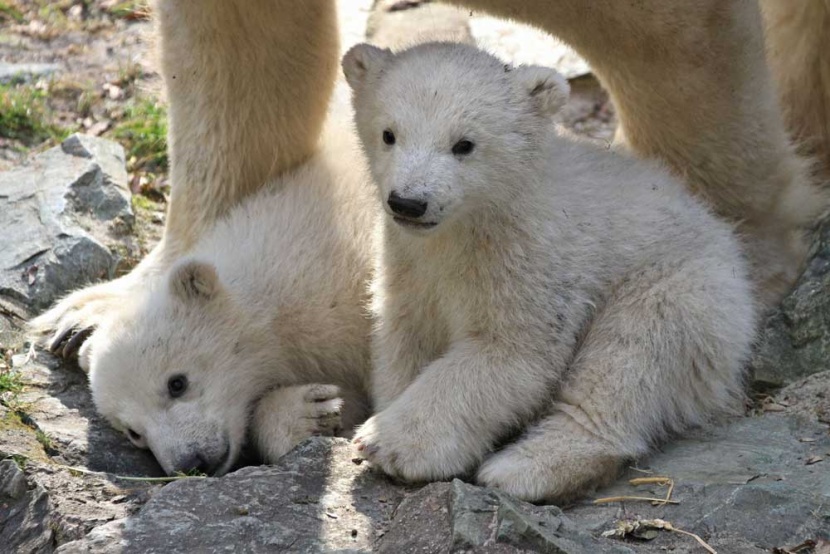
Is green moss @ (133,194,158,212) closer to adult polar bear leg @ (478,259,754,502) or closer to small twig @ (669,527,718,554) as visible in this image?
adult polar bear leg @ (478,259,754,502)

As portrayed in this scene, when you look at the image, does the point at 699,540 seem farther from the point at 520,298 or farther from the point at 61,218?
the point at 61,218

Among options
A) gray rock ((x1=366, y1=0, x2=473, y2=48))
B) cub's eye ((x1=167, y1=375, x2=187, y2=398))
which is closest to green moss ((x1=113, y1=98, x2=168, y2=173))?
gray rock ((x1=366, y1=0, x2=473, y2=48))

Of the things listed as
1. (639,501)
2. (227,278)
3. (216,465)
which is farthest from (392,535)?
(227,278)

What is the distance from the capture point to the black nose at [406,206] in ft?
13.2

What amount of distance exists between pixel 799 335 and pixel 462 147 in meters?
1.71

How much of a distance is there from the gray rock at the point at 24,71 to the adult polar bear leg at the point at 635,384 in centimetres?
480

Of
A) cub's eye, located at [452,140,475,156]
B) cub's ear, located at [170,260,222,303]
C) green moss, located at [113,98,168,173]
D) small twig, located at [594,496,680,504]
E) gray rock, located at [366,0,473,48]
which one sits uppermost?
gray rock, located at [366,0,473,48]

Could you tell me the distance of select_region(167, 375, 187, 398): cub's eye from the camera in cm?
495

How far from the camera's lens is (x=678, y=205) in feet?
16.1

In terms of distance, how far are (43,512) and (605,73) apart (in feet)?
9.54

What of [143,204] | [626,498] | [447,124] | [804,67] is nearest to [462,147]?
[447,124]

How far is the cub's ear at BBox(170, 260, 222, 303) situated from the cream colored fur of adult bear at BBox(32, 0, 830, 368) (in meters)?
0.32

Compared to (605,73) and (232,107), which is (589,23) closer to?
(605,73)

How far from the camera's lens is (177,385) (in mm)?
4977
